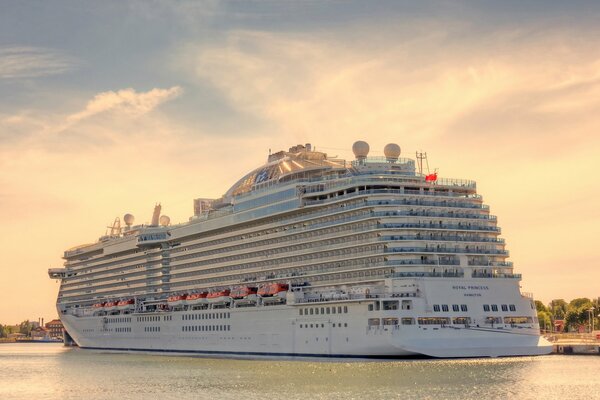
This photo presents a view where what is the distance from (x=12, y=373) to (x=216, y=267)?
2857 centimetres

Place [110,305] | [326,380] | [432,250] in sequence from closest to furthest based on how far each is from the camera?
1. [326,380]
2. [432,250]
3. [110,305]

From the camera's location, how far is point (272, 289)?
297 feet

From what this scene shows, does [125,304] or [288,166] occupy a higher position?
[288,166]

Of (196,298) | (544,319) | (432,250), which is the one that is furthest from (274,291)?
(544,319)

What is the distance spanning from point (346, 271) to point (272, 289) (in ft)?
33.1

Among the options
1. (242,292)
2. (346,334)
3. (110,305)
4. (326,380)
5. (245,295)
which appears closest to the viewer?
(326,380)

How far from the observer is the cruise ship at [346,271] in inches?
3009

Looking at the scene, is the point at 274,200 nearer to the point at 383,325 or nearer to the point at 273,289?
the point at 273,289

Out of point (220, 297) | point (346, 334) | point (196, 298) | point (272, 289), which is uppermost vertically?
point (196, 298)

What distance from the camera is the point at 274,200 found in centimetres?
9675

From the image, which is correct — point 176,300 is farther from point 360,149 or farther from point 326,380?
point 326,380

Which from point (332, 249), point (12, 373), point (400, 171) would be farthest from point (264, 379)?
point (12, 373)

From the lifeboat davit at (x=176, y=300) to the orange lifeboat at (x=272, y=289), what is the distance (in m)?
21.2

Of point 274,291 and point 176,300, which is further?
point 176,300
